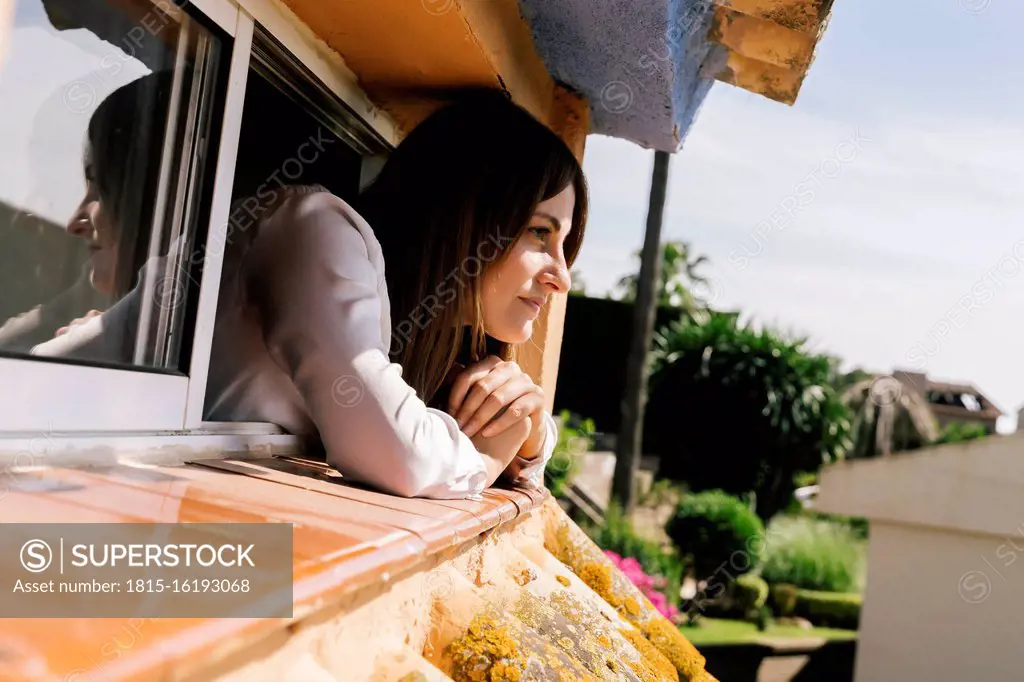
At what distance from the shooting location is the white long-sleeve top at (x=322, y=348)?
4.97 ft

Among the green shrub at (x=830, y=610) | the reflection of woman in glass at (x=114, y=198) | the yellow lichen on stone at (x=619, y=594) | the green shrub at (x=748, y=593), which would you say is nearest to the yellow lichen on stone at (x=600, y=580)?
the yellow lichen on stone at (x=619, y=594)

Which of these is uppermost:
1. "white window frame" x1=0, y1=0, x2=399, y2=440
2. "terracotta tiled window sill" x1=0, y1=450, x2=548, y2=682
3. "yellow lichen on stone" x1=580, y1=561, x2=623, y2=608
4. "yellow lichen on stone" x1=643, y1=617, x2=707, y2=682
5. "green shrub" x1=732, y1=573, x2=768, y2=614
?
"white window frame" x1=0, y1=0, x2=399, y2=440

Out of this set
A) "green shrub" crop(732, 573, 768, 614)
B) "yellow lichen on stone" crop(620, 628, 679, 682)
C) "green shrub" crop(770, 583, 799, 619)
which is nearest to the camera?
"yellow lichen on stone" crop(620, 628, 679, 682)

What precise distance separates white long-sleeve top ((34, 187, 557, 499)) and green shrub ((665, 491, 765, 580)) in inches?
427

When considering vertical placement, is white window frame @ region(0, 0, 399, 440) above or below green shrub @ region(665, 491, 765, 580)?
above

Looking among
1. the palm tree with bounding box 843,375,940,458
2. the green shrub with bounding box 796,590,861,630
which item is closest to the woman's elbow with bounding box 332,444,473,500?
the green shrub with bounding box 796,590,861,630

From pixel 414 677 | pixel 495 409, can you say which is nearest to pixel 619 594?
pixel 495 409

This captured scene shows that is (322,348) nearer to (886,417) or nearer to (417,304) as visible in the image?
(417,304)

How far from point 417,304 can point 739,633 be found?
34.8 ft

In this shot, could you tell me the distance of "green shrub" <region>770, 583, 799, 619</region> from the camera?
13406 millimetres

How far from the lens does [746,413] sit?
595 inches

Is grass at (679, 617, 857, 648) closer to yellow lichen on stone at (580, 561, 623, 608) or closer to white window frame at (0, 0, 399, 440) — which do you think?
yellow lichen on stone at (580, 561, 623, 608)

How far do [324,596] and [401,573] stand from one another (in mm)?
300

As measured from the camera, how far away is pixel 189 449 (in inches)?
61.0
